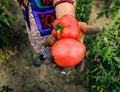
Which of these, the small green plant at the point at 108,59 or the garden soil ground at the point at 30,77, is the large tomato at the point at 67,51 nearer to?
the small green plant at the point at 108,59

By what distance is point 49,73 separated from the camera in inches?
167

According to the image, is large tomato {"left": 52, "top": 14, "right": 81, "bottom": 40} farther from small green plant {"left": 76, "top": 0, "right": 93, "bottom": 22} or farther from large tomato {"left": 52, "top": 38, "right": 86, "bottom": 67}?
small green plant {"left": 76, "top": 0, "right": 93, "bottom": 22}

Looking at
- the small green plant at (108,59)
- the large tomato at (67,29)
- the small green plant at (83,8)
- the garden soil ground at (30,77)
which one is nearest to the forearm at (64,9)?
the large tomato at (67,29)

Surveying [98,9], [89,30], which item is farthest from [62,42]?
[98,9]

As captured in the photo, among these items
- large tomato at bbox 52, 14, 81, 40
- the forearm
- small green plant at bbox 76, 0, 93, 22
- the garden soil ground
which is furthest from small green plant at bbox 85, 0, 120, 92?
large tomato at bbox 52, 14, 81, 40

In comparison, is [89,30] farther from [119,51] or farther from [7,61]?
[7,61]

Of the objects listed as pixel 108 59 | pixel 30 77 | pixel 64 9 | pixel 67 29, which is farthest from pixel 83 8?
pixel 67 29

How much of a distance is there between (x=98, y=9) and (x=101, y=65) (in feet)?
5.51

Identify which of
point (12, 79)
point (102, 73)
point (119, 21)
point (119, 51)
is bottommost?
point (12, 79)

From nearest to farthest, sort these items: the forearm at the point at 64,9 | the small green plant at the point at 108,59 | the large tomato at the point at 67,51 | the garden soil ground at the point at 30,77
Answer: the large tomato at the point at 67,51, the forearm at the point at 64,9, the small green plant at the point at 108,59, the garden soil ground at the point at 30,77

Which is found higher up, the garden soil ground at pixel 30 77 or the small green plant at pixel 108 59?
the small green plant at pixel 108 59

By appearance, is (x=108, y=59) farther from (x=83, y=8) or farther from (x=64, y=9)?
(x=83, y=8)

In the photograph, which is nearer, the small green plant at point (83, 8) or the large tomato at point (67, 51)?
the large tomato at point (67, 51)

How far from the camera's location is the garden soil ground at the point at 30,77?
161 inches
